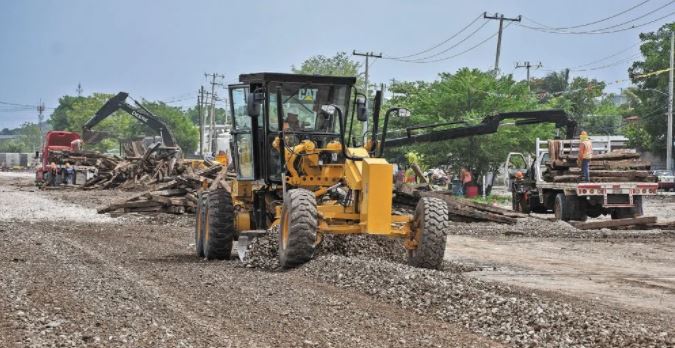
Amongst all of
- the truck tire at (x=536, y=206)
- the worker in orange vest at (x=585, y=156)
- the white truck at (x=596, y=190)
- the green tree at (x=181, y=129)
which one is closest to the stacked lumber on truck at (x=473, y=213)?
the white truck at (x=596, y=190)

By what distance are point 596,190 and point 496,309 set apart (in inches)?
659

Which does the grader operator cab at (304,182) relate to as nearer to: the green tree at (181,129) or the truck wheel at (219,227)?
the truck wheel at (219,227)

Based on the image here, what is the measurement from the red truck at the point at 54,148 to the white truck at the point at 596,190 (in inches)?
1033

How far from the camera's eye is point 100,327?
7879 millimetres

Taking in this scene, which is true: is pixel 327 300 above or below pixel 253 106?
below

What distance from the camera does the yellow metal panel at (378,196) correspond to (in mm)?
12305

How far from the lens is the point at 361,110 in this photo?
13930mm

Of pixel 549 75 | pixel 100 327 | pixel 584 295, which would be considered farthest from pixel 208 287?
pixel 549 75

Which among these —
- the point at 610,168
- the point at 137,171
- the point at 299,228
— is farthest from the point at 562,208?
the point at 137,171

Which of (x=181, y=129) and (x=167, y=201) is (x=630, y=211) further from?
(x=181, y=129)

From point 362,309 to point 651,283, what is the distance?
5.07m

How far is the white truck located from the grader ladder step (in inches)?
517

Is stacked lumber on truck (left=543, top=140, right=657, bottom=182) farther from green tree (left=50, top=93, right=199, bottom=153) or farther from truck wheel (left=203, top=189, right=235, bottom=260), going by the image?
green tree (left=50, top=93, right=199, bottom=153)

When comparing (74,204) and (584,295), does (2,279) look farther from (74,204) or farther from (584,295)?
(74,204)
